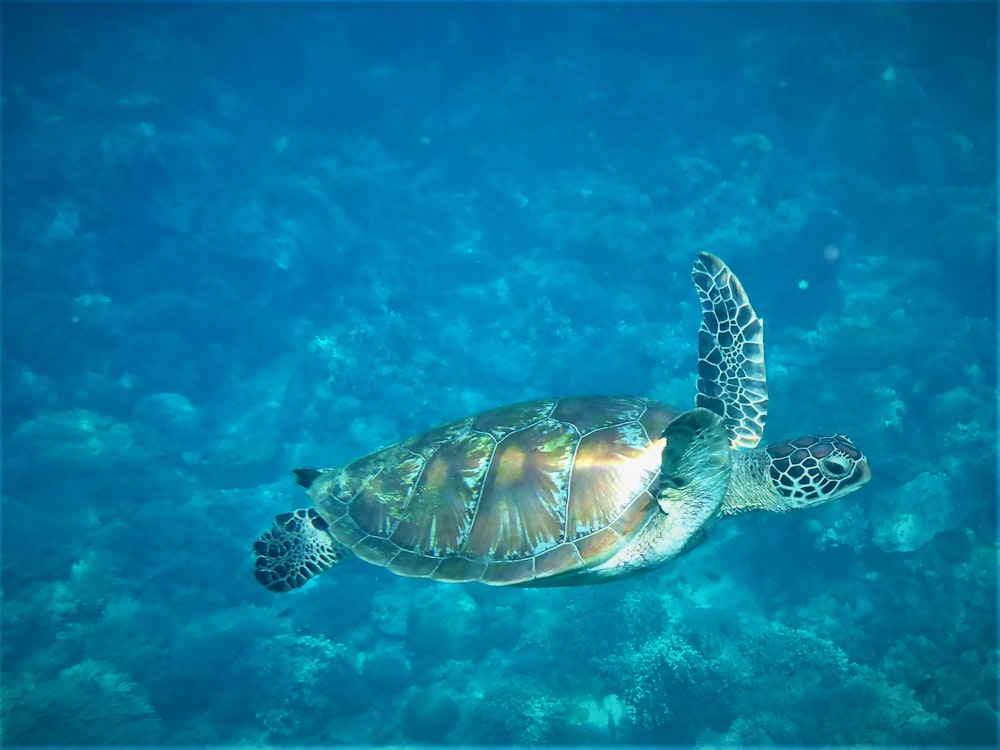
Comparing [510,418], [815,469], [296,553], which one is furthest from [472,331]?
[815,469]

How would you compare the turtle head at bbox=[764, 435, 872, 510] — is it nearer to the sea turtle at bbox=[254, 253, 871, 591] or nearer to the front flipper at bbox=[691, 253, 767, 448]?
the sea turtle at bbox=[254, 253, 871, 591]

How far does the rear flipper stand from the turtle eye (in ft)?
14.2

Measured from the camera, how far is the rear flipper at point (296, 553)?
4.98 metres

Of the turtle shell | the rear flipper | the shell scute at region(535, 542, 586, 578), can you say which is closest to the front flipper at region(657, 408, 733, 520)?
the turtle shell

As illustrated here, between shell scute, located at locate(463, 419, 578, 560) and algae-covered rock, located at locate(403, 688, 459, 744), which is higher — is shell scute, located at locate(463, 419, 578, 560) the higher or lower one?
the higher one

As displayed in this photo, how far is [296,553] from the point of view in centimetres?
500

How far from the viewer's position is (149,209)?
18469 mm

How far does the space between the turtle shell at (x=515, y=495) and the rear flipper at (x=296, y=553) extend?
683mm

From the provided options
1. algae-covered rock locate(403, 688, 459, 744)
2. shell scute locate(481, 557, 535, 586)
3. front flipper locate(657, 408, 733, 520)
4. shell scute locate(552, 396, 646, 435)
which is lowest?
algae-covered rock locate(403, 688, 459, 744)

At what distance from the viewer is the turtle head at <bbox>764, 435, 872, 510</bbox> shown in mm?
3436

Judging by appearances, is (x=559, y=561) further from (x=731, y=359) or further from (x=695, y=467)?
(x=731, y=359)

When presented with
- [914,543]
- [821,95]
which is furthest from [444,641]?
[821,95]

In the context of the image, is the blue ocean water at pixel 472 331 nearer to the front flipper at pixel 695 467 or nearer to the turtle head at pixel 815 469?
the turtle head at pixel 815 469

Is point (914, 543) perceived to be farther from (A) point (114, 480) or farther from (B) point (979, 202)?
(A) point (114, 480)
